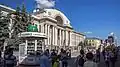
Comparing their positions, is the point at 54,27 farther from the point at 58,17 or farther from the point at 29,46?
the point at 29,46

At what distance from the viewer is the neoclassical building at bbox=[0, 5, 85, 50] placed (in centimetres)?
8619

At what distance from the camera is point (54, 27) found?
3654 inches

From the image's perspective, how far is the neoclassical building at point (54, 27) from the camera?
283ft

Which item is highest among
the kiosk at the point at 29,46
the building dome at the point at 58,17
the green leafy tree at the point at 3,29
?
the building dome at the point at 58,17

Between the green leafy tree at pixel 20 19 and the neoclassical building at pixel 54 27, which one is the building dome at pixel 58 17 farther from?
the green leafy tree at pixel 20 19

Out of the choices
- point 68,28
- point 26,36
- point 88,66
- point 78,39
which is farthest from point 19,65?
point 78,39

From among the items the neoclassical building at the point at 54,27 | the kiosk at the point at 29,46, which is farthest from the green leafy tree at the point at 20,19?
the neoclassical building at the point at 54,27

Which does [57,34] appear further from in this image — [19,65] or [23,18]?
[19,65]

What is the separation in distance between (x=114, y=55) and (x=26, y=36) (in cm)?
831

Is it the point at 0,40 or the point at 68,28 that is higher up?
the point at 68,28

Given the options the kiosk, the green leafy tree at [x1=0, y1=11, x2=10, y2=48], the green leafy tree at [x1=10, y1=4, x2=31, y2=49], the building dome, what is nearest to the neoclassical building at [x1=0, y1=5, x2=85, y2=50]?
the building dome

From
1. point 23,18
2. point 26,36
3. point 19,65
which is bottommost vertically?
point 19,65

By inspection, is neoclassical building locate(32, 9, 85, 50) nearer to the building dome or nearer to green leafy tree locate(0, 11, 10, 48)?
the building dome

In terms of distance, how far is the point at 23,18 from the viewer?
50.5 m
